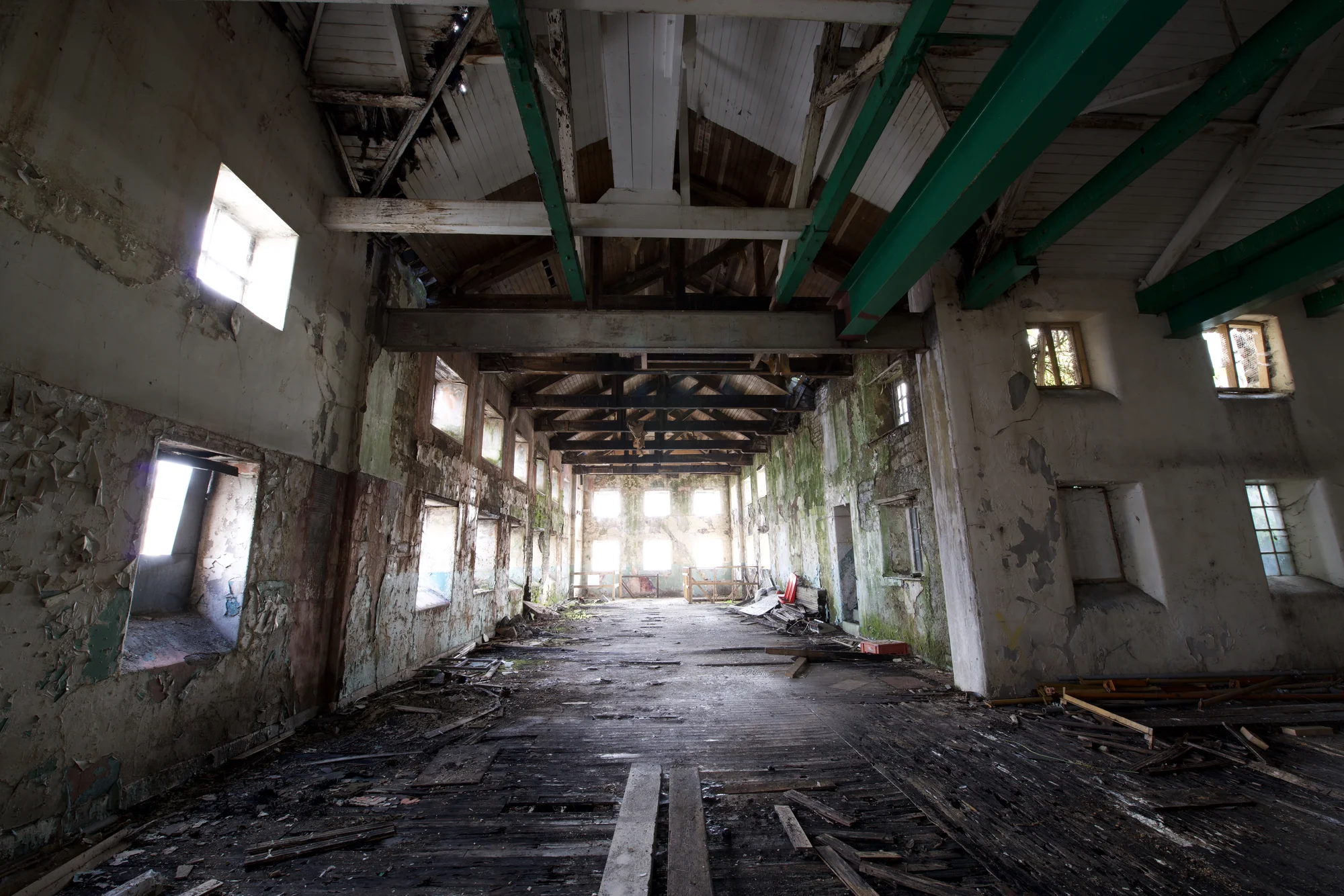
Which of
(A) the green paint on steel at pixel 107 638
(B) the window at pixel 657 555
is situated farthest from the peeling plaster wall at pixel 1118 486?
(B) the window at pixel 657 555

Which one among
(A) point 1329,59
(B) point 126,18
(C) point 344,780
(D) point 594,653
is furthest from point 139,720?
(A) point 1329,59

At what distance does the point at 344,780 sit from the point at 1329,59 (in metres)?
8.58

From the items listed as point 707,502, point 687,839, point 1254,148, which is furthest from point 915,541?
point 707,502

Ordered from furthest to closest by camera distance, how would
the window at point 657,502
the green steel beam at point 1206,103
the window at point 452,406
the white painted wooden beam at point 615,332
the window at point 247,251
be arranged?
the window at point 657,502 < the window at point 452,406 < the white painted wooden beam at point 615,332 < the window at point 247,251 < the green steel beam at point 1206,103

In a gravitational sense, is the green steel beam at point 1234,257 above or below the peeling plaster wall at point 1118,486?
above

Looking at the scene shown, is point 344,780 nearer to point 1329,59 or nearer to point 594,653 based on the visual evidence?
point 594,653

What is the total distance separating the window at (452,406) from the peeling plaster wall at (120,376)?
3.40 meters

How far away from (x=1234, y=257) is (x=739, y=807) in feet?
19.7

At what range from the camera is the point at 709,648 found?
7.89 metres

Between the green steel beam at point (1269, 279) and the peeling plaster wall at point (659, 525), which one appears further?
the peeling plaster wall at point (659, 525)

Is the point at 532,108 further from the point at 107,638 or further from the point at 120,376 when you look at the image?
the point at 107,638

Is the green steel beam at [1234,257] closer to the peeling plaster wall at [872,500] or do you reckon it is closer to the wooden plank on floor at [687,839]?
the peeling plaster wall at [872,500]

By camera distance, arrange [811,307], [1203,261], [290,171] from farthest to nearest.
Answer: [811,307] → [1203,261] → [290,171]

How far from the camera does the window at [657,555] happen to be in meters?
20.2
